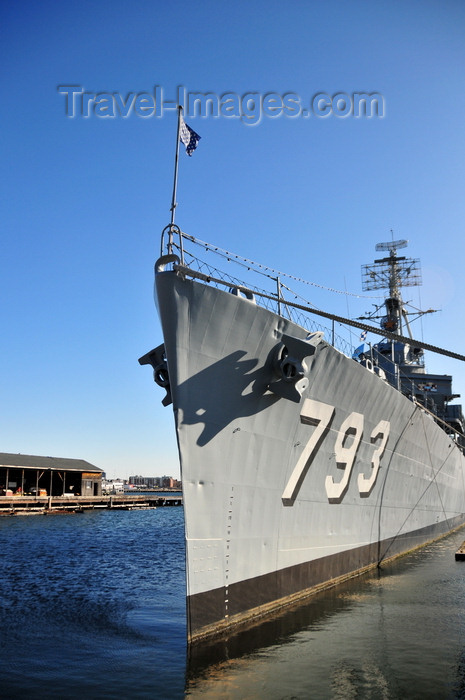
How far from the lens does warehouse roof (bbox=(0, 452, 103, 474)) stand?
39844 mm

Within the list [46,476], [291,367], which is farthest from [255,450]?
[46,476]

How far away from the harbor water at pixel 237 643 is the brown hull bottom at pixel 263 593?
24 cm

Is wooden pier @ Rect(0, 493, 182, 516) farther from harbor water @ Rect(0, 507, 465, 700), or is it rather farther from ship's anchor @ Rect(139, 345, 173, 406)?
ship's anchor @ Rect(139, 345, 173, 406)

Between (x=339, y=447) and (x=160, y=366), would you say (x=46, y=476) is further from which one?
(x=160, y=366)

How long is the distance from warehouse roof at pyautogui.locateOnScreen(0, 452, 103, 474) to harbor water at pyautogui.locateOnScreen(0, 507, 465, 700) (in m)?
28.4

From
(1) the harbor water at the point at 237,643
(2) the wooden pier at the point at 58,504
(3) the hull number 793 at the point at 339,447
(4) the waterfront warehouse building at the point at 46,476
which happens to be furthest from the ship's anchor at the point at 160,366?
(4) the waterfront warehouse building at the point at 46,476

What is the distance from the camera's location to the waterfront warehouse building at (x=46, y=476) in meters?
40.5

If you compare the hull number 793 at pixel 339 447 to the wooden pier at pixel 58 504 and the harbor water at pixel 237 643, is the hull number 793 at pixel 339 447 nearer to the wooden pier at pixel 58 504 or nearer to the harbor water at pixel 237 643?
the harbor water at pixel 237 643

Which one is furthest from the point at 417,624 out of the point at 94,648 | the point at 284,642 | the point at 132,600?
the point at 132,600

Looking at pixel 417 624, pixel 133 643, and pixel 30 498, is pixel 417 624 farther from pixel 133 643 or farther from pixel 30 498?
pixel 30 498

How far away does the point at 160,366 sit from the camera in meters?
8.40

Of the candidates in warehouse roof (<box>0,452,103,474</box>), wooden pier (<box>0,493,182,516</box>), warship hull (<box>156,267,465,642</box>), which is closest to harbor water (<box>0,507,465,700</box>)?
warship hull (<box>156,267,465,642</box>)

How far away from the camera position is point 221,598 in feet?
24.1

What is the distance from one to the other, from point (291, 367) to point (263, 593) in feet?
11.7
